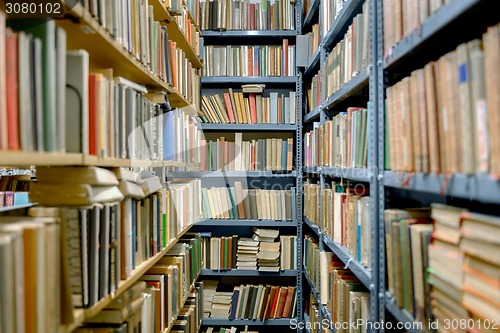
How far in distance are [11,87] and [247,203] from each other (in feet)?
8.64

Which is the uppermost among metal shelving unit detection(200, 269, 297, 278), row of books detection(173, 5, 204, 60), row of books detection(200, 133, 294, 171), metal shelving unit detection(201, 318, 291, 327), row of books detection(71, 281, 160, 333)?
row of books detection(173, 5, 204, 60)

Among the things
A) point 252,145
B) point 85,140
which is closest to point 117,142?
point 85,140

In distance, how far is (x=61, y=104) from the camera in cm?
100

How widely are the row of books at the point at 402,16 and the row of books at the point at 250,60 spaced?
2118mm

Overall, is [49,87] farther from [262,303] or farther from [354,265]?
[262,303]

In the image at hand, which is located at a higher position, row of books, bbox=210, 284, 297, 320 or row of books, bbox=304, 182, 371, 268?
row of books, bbox=304, 182, 371, 268

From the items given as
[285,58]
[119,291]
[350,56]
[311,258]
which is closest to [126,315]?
[119,291]

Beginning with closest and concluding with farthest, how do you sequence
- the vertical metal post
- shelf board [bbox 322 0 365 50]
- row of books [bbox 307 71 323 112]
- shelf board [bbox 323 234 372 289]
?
the vertical metal post < shelf board [bbox 323 234 372 289] < shelf board [bbox 322 0 365 50] < row of books [bbox 307 71 323 112]

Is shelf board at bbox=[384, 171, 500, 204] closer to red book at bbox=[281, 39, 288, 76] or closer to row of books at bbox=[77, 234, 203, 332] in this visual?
row of books at bbox=[77, 234, 203, 332]

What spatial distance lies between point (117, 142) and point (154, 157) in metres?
0.55

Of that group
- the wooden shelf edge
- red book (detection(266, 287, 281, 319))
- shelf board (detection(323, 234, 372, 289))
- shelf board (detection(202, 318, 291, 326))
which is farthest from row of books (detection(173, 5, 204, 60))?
shelf board (detection(202, 318, 291, 326))

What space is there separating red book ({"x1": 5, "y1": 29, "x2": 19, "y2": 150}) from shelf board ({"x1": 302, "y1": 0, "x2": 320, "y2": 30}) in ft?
7.63

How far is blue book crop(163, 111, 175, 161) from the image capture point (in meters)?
2.16

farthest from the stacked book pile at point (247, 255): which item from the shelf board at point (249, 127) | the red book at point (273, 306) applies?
the shelf board at point (249, 127)
